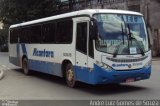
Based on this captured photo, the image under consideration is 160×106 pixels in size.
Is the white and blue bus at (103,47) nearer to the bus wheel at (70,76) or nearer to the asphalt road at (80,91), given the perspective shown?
the bus wheel at (70,76)

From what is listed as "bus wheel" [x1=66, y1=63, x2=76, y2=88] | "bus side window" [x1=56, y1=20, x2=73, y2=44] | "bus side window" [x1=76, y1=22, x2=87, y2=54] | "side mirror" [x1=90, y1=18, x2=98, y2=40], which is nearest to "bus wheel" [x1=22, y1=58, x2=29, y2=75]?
"bus side window" [x1=56, y1=20, x2=73, y2=44]

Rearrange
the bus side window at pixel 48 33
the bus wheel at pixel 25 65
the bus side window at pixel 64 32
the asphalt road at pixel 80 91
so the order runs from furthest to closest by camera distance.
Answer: the bus wheel at pixel 25 65
the bus side window at pixel 48 33
the bus side window at pixel 64 32
the asphalt road at pixel 80 91

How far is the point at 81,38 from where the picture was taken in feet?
40.6

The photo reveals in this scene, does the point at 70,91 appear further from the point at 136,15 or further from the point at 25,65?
the point at 25,65

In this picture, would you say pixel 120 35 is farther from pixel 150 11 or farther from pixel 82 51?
pixel 150 11

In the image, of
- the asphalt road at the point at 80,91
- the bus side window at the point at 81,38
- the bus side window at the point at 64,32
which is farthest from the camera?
the bus side window at the point at 64,32

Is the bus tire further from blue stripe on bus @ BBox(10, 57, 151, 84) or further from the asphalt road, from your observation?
blue stripe on bus @ BBox(10, 57, 151, 84)

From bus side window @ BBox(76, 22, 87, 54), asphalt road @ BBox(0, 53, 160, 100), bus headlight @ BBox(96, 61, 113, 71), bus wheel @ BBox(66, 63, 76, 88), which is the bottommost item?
asphalt road @ BBox(0, 53, 160, 100)

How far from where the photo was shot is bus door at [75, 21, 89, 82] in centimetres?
1202

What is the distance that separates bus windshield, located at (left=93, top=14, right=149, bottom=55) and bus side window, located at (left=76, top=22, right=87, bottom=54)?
67 centimetres

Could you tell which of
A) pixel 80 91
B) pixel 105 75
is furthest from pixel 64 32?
pixel 105 75

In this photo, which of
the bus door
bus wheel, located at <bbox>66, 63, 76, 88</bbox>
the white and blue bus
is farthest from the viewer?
bus wheel, located at <bbox>66, 63, 76, 88</bbox>

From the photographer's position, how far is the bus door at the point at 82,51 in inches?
473

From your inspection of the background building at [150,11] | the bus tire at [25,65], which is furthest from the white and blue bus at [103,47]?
the background building at [150,11]
